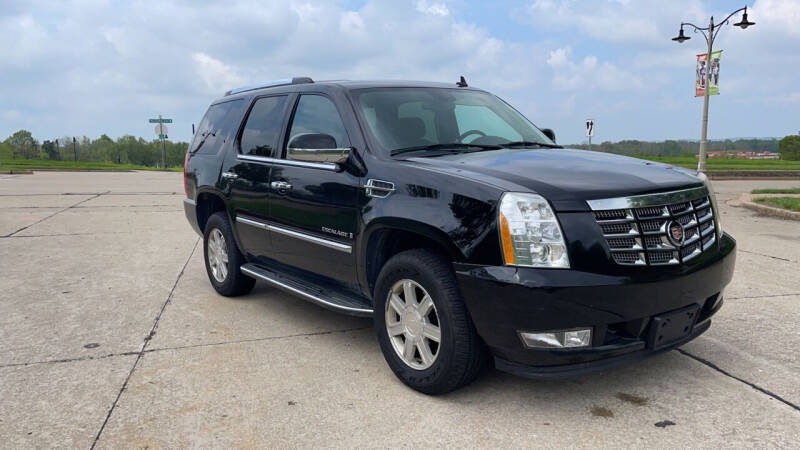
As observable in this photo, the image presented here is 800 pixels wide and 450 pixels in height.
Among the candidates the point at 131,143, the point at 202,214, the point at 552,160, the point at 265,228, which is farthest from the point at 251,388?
the point at 131,143

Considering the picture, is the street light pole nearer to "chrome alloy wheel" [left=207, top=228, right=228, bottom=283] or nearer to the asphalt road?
the asphalt road

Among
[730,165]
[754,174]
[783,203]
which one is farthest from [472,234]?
[730,165]

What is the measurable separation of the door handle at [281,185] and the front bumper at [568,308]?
6.01 ft

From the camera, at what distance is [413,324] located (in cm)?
349

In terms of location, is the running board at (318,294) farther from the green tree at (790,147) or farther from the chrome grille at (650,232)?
the green tree at (790,147)

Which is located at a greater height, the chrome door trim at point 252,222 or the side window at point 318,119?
the side window at point 318,119

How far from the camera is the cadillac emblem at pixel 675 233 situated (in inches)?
124

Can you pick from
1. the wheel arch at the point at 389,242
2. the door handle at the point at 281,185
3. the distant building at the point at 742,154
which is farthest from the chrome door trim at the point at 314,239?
the distant building at the point at 742,154

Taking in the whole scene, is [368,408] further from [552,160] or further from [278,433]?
[552,160]

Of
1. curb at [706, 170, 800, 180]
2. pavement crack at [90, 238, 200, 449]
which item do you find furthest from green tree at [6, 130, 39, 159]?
pavement crack at [90, 238, 200, 449]

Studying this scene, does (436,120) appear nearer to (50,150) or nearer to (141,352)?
(141,352)

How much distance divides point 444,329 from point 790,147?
49.1 metres

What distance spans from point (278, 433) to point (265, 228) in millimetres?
2125

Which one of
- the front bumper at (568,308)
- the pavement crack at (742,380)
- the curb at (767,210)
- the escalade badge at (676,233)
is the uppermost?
the escalade badge at (676,233)
